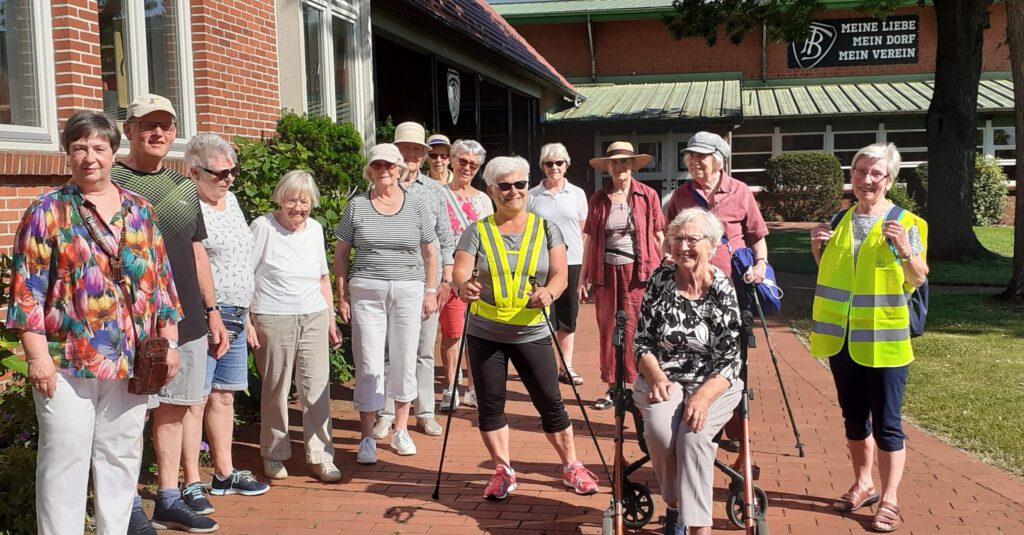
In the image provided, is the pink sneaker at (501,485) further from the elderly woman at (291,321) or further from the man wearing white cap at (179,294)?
the man wearing white cap at (179,294)

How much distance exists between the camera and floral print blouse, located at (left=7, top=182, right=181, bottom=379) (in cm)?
373

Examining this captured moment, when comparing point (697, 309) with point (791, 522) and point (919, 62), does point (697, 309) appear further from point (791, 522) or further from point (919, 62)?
point (919, 62)

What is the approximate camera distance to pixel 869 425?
5172mm

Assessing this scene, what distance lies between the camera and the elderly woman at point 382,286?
6125 mm

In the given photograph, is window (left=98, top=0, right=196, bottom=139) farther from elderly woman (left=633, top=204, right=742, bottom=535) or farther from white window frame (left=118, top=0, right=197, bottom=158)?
elderly woman (left=633, top=204, right=742, bottom=535)

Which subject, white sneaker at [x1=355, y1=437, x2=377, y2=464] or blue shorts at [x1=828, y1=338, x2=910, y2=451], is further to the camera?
white sneaker at [x1=355, y1=437, x2=377, y2=464]

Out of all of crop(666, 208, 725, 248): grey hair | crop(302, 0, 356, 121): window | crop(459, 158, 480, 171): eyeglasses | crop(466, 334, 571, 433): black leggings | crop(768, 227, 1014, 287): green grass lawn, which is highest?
crop(302, 0, 356, 121): window

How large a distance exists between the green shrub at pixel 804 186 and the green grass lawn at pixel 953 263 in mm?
3397

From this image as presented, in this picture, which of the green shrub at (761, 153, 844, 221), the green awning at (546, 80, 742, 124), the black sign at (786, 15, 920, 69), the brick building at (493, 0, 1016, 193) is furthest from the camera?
the black sign at (786, 15, 920, 69)

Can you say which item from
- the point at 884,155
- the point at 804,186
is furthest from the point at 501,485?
the point at 804,186

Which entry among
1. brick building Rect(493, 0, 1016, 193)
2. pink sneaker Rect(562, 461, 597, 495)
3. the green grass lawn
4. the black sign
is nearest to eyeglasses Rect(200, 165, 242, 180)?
pink sneaker Rect(562, 461, 597, 495)

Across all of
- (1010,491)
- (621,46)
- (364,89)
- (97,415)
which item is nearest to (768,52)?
(621,46)

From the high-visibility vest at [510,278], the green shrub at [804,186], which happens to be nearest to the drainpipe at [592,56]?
the green shrub at [804,186]

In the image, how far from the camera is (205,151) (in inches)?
198
